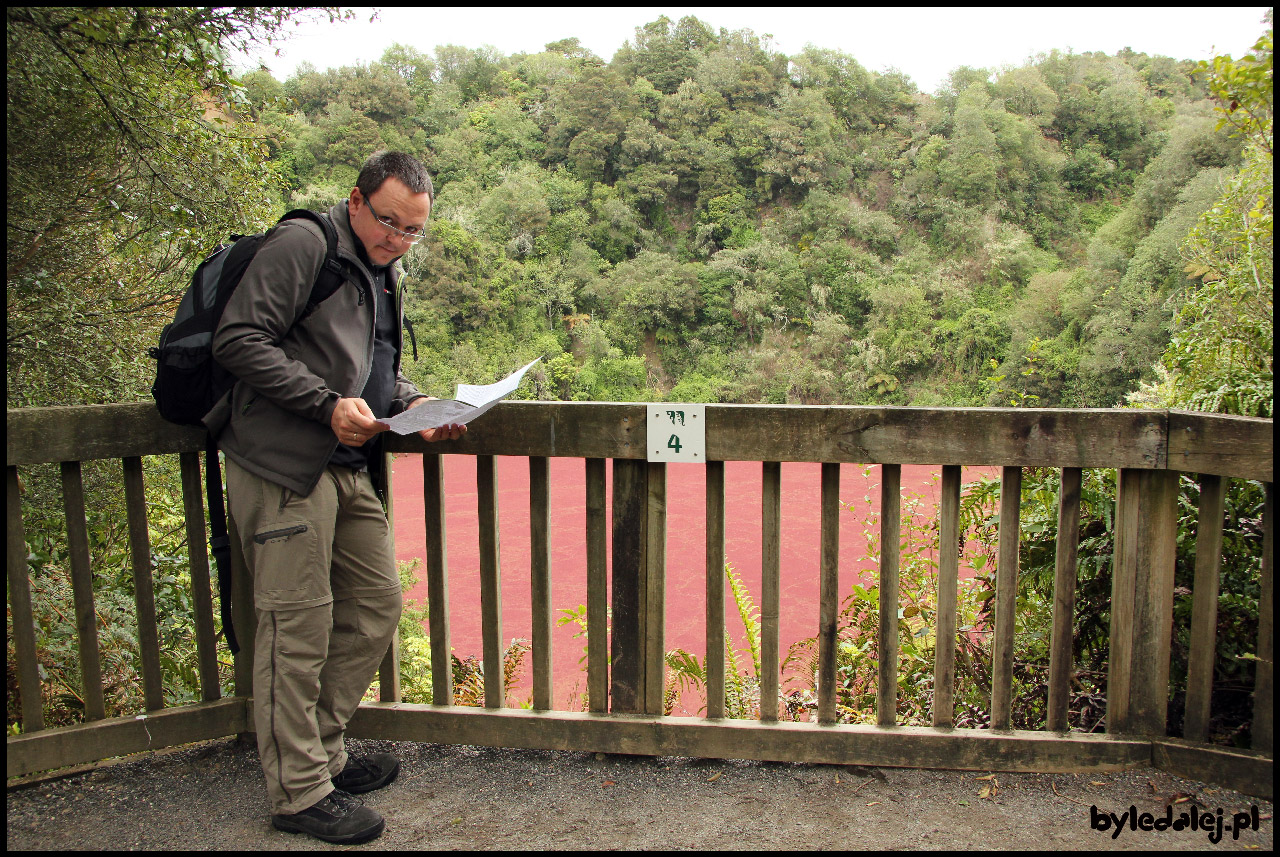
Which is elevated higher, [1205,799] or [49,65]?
[49,65]

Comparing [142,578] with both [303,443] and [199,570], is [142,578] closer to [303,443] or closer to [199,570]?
[199,570]

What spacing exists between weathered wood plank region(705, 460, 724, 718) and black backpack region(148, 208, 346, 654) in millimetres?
963

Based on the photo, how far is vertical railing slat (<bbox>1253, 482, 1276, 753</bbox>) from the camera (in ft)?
5.87

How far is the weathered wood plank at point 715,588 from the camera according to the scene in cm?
202

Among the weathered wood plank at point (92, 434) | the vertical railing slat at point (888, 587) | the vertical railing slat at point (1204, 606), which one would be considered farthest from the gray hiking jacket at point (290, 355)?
the vertical railing slat at point (1204, 606)

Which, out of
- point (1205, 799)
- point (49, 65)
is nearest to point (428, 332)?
point (49, 65)

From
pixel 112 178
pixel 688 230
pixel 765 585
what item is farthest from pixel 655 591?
pixel 688 230

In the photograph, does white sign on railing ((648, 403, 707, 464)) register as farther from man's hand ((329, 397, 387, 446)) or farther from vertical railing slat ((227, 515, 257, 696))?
vertical railing slat ((227, 515, 257, 696))

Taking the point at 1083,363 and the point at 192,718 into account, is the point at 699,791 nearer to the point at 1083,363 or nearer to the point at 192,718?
the point at 192,718

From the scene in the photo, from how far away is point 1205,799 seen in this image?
1.84 m

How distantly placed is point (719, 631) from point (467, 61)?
57190 millimetres

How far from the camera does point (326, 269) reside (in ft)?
5.73

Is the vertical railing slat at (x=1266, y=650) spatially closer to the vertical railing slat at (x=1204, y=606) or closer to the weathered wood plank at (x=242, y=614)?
the vertical railing slat at (x=1204, y=606)

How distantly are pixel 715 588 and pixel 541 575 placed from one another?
0.43m
